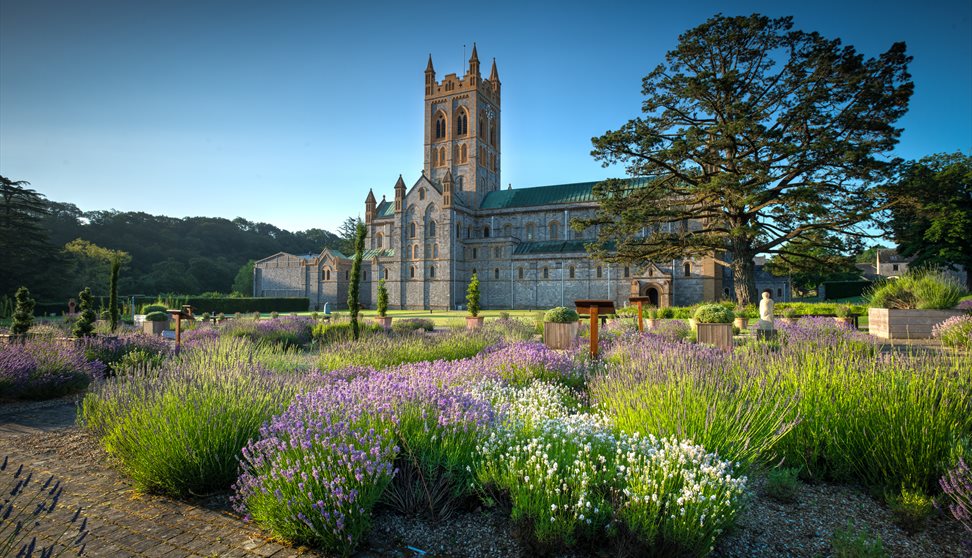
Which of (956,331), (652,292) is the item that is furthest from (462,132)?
(956,331)

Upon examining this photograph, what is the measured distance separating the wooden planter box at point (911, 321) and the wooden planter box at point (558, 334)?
8.80 meters

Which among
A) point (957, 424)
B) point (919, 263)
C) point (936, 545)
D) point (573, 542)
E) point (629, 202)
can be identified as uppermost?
point (629, 202)

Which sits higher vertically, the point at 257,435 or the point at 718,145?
the point at 718,145

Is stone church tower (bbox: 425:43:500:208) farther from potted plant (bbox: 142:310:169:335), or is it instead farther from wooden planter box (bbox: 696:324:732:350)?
wooden planter box (bbox: 696:324:732:350)

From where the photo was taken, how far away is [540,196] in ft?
178

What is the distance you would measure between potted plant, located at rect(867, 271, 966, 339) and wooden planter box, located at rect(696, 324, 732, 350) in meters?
5.09

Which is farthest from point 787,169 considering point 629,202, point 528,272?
point 528,272

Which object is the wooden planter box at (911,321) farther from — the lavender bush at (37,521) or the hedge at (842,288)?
the hedge at (842,288)

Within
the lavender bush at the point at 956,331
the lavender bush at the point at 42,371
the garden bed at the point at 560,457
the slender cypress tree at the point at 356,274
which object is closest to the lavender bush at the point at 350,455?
the garden bed at the point at 560,457

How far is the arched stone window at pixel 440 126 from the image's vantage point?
56969 millimetres

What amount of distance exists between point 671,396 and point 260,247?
93.1m

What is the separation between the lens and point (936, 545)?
3.30m

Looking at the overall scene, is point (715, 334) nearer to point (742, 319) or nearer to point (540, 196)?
point (742, 319)

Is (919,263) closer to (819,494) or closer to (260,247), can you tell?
(819,494)
